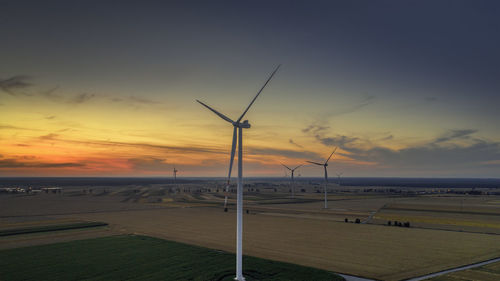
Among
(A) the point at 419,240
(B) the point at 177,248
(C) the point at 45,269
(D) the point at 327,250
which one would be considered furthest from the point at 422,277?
(C) the point at 45,269

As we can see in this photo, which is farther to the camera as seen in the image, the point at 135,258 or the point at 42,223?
the point at 42,223

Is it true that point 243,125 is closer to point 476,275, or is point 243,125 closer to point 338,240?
point 476,275

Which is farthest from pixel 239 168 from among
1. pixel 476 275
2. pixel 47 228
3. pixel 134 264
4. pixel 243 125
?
pixel 47 228

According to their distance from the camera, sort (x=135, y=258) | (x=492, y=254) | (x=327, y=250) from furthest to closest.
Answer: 1. (x=327, y=250)
2. (x=492, y=254)
3. (x=135, y=258)

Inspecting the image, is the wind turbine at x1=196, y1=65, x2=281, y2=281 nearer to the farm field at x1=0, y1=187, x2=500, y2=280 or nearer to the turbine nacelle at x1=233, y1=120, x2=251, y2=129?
the turbine nacelle at x1=233, y1=120, x2=251, y2=129

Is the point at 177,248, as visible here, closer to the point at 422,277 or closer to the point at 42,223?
the point at 422,277

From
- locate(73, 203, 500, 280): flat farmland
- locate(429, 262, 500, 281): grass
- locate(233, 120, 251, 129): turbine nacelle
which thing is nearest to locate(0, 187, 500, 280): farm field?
locate(73, 203, 500, 280): flat farmland
